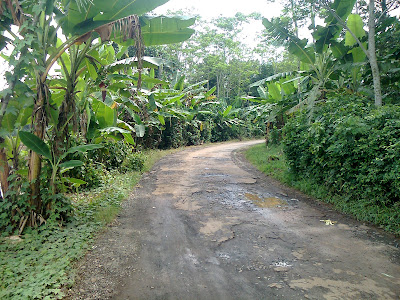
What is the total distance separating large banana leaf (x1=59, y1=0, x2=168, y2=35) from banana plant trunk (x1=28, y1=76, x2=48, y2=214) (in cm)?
97

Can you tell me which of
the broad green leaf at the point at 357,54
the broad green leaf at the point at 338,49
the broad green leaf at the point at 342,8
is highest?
the broad green leaf at the point at 342,8

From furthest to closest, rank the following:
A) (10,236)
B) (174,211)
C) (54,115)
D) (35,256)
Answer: (174,211), (54,115), (10,236), (35,256)

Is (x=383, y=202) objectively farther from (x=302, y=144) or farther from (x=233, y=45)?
(x=233, y=45)

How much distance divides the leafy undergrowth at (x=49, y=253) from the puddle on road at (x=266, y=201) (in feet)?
8.93

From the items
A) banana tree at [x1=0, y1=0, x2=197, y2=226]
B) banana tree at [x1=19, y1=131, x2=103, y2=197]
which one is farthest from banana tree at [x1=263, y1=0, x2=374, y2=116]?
banana tree at [x1=19, y1=131, x2=103, y2=197]

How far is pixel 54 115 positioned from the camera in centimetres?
468

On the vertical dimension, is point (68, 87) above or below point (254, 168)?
above

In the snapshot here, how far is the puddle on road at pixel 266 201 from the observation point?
5996 mm

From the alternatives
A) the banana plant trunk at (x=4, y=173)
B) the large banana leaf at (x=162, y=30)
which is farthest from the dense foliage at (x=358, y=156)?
the banana plant trunk at (x=4, y=173)

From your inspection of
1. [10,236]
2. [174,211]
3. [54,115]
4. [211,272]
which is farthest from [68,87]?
[211,272]

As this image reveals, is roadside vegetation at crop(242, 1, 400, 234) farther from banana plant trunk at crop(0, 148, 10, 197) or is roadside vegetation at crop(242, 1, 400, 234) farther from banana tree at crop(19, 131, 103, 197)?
banana plant trunk at crop(0, 148, 10, 197)

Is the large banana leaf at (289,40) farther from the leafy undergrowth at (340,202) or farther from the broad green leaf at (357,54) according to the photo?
the leafy undergrowth at (340,202)

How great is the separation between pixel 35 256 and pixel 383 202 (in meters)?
5.05

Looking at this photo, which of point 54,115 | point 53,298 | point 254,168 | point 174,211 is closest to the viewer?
point 53,298
